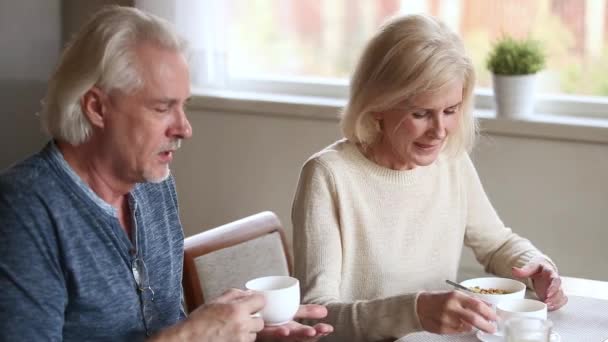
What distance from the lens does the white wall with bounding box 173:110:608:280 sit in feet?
10.0

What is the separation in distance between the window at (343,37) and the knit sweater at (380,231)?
3.43 ft

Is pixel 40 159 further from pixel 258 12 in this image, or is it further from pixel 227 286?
pixel 258 12

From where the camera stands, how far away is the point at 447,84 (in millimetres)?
2002

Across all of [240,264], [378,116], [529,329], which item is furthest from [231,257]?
[529,329]

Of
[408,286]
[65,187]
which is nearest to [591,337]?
[408,286]

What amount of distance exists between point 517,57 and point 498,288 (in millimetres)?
1399

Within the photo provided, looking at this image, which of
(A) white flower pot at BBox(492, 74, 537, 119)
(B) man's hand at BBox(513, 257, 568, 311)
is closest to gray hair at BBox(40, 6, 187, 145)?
(B) man's hand at BBox(513, 257, 568, 311)

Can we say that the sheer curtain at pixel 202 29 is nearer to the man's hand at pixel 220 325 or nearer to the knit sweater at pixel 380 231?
the knit sweater at pixel 380 231

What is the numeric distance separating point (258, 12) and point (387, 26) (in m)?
Result: 1.72

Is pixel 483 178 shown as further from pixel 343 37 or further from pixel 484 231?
pixel 484 231

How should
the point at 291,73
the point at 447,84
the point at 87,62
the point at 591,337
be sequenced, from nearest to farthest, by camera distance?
the point at 87,62, the point at 591,337, the point at 447,84, the point at 291,73

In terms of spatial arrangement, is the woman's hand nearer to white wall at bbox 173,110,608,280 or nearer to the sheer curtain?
white wall at bbox 173,110,608,280

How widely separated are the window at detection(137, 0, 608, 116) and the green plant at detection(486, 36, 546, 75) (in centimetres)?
12

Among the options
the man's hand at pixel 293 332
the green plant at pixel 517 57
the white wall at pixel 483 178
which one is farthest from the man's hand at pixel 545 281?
the green plant at pixel 517 57
